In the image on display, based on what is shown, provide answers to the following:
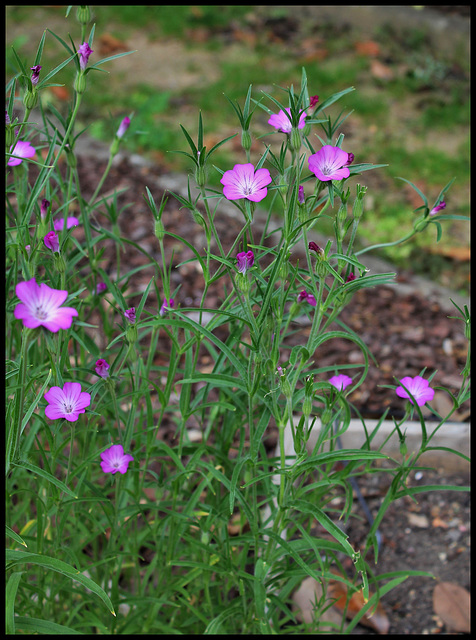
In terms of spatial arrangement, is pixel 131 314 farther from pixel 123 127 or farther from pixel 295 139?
pixel 123 127

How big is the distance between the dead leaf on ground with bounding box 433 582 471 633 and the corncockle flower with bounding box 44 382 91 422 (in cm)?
98

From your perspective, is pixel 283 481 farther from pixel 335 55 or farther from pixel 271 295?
pixel 335 55

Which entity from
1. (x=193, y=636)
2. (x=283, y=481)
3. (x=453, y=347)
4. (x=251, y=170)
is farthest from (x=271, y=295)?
(x=453, y=347)

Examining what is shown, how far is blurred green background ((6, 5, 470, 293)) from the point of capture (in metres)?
3.04

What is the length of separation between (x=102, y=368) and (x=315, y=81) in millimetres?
3079

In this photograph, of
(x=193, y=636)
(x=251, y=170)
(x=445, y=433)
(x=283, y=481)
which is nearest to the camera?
(x=251, y=170)

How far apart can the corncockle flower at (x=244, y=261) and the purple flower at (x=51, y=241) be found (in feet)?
0.91

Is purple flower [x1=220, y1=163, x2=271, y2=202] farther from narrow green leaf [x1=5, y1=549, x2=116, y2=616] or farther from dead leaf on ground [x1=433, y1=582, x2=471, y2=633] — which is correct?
dead leaf on ground [x1=433, y1=582, x2=471, y2=633]

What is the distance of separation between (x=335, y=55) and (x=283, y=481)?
11.7 feet

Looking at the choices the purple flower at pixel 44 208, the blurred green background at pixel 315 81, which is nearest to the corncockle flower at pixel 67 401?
the purple flower at pixel 44 208

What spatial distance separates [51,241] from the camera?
988 millimetres

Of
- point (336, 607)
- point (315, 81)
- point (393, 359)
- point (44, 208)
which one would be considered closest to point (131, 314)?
point (44, 208)

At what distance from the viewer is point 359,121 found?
3.52 meters

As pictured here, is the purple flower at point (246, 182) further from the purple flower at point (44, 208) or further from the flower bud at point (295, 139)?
the purple flower at point (44, 208)
